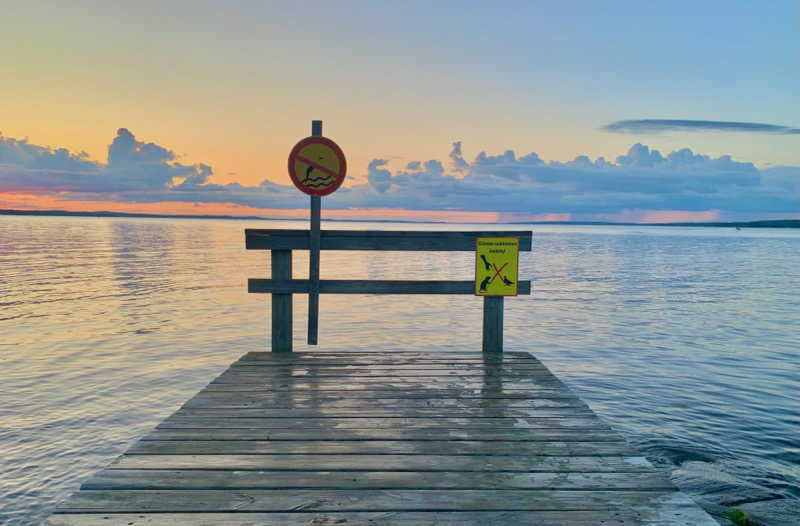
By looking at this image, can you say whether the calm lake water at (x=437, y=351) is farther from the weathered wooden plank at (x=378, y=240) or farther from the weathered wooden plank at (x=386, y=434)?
the weathered wooden plank at (x=378, y=240)

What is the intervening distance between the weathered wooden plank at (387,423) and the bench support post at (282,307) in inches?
94.7

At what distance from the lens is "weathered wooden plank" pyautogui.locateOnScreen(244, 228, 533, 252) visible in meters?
6.75

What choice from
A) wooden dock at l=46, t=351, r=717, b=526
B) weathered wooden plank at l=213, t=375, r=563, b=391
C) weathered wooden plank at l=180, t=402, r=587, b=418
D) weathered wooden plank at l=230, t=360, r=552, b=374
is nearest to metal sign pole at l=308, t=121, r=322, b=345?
weathered wooden plank at l=230, t=360, r=552, b=374

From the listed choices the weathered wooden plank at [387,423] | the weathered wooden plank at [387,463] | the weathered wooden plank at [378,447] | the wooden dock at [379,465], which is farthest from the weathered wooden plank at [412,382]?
the weathered wooden plank at [387,463]

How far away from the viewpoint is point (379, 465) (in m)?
3.73

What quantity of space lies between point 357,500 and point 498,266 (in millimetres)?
4206

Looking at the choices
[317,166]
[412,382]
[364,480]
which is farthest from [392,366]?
[364,480]

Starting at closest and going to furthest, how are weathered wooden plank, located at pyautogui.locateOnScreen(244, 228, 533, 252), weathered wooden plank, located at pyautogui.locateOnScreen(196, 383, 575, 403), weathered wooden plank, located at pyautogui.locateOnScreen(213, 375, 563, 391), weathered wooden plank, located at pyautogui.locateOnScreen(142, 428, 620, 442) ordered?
weathered wooden plank, located at pyautogui.locateOnScreen(142, 428, 620, 442) < weathered wooden plank, located at pyautogui.locateOnScreen(196, 383, 575, 403) < weathered wooden plank, located at pyautogui.locateOnScreen(213, 375, 563, 391) < weathered wooden plank, located at pyautogui.locateOnScreen(244, 228, 533, 252)

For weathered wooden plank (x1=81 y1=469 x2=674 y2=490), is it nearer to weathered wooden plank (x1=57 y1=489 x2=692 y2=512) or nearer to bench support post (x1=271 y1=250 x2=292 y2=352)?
weathered wooden plank (x1=57 y1=489 x2=692 y2=512)

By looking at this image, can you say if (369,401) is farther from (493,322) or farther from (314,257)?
(493,322)

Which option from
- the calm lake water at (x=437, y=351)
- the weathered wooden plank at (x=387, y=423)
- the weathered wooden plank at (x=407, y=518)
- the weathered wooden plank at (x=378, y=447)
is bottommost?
the calm lake water at (x=437, y=351)

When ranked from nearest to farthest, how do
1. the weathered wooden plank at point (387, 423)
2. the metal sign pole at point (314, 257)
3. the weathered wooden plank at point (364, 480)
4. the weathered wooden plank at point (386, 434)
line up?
the weathered wooden plank at point (364, 480)
the weathered wooden plank at point (386, 434)
the weathered wooden plank at point (387, 423)
the metal sign pole at point (314, 257)

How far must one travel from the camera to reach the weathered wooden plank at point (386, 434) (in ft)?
13.9

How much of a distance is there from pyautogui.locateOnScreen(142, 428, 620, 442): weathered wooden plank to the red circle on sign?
349 centimetres
